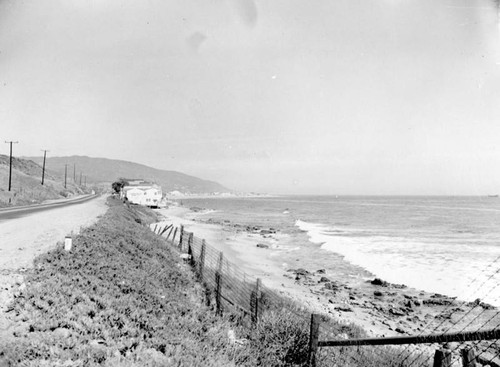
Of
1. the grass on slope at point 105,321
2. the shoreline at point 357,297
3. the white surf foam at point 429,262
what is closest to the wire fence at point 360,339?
the shoreline at point 357,297

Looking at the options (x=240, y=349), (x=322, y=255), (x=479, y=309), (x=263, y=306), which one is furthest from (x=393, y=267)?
(x=240, y=349)

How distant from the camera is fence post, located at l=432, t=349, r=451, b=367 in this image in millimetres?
3602

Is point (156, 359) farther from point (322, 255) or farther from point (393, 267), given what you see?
point (322, 255)

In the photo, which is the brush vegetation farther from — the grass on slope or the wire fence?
the wire fence

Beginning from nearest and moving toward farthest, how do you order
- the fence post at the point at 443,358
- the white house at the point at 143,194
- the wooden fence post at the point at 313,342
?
1. the fence post at the point at 443,358
2. the wooden fence post at the point at 313,342
3. the white house at the point at 143,194

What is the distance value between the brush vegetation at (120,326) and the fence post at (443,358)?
11.0 feet

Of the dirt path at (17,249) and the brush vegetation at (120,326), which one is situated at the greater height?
the dirt path at (17,249)

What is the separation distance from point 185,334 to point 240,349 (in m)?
1.18

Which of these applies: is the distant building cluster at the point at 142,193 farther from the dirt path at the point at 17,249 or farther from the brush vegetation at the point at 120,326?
the brush vegetation at the point at 120,326

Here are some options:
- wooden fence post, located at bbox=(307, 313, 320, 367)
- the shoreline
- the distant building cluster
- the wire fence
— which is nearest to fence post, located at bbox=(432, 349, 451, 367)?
the wire fence

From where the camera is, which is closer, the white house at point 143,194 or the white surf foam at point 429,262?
the white surf foam at point 429,262

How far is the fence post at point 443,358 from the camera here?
3.60 m

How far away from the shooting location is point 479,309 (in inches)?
648

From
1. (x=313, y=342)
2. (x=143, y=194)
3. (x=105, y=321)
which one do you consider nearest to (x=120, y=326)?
(x=105, y=321)
